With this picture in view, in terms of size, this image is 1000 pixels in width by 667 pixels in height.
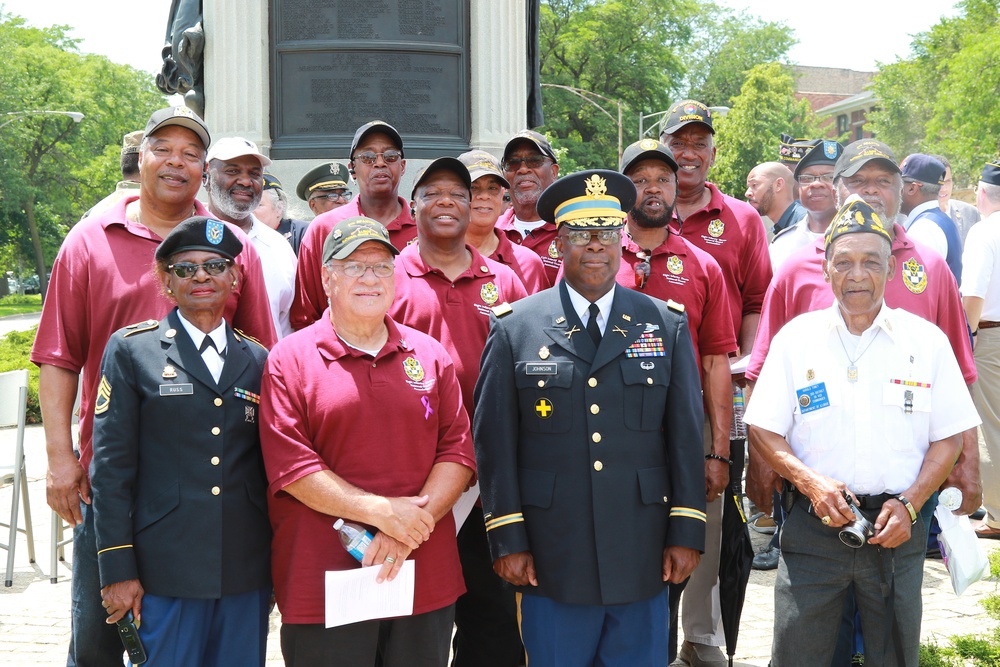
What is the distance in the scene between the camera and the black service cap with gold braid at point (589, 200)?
3.91m

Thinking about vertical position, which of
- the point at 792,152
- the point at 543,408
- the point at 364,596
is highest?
the point at 792,152

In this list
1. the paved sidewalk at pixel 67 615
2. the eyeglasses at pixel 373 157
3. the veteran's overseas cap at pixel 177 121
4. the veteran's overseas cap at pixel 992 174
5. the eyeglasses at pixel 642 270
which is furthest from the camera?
the veteran's overseas cap at pixel 992 174

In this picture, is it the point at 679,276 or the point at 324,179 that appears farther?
the point at 324,179

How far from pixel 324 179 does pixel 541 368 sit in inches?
150

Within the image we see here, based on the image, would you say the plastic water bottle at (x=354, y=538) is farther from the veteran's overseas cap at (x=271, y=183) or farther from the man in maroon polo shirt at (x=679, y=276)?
the veteran's overseas cap at (x=271, y=183)

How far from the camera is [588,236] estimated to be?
12.9 ft

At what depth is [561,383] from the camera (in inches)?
149

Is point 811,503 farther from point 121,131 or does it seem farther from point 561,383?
point 121,131

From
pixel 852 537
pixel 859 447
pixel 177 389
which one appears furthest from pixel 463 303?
pixel 852 537

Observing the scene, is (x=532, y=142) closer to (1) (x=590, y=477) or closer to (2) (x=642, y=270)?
(2) (x=642, y=270)

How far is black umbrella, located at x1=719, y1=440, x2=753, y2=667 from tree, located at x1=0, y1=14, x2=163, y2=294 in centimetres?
4218

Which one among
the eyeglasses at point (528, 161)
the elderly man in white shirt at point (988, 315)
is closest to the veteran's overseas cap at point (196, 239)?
the eyeglasses at point (528, 161)

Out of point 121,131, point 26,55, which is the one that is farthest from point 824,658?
point 121,131

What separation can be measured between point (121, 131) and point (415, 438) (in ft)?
190
